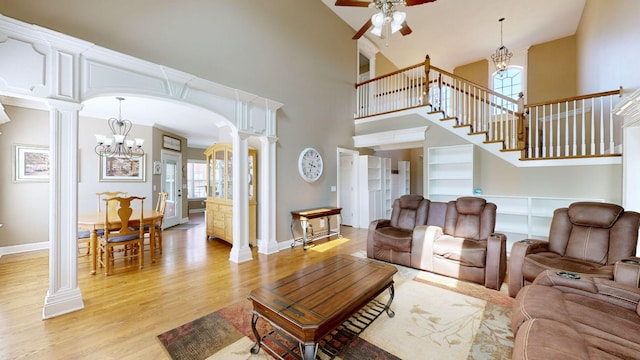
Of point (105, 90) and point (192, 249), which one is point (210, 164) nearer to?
point (192, 249)

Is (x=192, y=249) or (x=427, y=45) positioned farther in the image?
(x=427, y=45)

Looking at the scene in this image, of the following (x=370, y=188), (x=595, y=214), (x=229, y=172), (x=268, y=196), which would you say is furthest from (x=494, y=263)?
(x=229, y=172)

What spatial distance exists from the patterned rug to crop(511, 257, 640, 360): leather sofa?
0.48 metres

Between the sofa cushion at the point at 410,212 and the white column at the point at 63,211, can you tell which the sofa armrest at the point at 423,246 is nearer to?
the sofa cushion at the point at 410,212

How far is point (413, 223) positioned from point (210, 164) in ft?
14.4

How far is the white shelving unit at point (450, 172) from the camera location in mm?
5121

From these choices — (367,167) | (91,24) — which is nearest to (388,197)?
(367,167)

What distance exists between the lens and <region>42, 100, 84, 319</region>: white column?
231 cm

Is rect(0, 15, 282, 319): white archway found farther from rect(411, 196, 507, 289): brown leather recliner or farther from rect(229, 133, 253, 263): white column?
rect(411, 196, 507, 289): brown leather recliner

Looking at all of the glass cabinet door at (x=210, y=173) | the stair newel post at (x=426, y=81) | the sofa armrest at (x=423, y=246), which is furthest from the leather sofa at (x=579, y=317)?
the glass cabinet door at (x=210, y=173)

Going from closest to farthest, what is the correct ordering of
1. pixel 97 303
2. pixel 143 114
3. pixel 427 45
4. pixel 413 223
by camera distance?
pixel 97 303, pixel 413 223, pixel 143 114, pixel 427 45

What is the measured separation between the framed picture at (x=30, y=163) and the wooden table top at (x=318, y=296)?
549cm

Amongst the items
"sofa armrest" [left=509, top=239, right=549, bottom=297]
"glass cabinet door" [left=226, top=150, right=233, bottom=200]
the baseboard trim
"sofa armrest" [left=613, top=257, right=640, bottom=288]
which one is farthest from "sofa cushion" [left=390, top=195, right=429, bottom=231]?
the baseboard trim

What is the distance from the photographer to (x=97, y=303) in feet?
8.38
